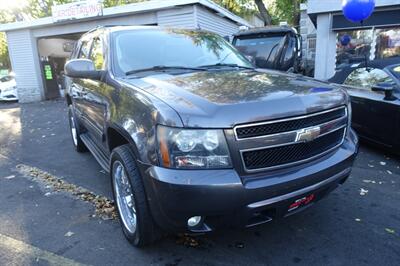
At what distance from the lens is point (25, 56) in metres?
16.1

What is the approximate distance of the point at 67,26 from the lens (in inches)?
569

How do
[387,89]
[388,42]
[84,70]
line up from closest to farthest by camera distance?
[84,70]
[387,89]
[388,42]

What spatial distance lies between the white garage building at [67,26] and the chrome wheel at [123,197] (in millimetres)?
9118

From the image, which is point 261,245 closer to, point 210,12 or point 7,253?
point 7,253

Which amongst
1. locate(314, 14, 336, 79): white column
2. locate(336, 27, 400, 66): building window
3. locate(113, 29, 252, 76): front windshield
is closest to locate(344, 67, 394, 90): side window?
locate(113, 29, 252, 76): front windshield

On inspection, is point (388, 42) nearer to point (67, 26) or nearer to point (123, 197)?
point (123, 197)

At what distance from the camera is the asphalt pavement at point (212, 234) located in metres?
Result: 2.88

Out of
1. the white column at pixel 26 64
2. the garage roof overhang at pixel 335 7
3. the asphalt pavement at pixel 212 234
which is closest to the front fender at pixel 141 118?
the asphalt pavement at pixel 212 234

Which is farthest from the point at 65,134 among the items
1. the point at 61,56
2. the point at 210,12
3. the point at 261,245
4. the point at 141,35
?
the point at 61,56

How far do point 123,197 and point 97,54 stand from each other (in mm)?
1852

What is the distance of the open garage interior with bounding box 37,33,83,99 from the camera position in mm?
16516

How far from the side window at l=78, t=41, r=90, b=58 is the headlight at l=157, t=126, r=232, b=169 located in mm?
2987

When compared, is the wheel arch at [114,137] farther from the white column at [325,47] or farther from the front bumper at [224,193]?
the white column at [325,47]

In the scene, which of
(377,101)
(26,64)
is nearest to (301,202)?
(377,101)
